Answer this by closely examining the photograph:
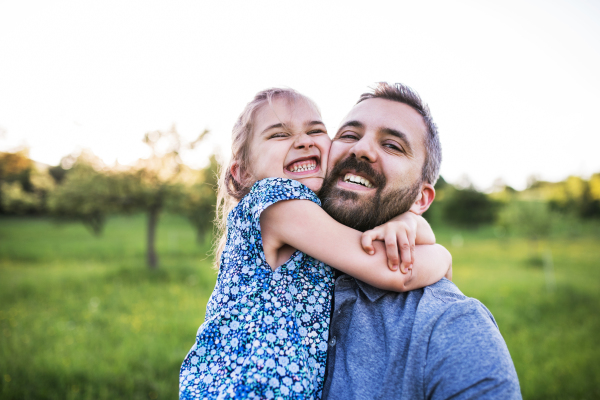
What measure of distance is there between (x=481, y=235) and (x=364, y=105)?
3835cm

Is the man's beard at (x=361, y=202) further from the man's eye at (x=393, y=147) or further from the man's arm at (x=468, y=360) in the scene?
the man's arm at (x=468, y=360)

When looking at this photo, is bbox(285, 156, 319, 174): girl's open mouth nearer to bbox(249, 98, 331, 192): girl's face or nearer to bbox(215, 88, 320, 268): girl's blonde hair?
bbox(249, 98, 331, 192): girl's face

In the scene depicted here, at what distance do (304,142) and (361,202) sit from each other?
0.53m

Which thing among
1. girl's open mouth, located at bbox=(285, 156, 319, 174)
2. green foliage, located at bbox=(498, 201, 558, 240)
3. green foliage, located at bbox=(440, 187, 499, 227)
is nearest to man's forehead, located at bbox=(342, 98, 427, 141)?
girl's open mouth, located at bbox=(285, 156, 319, 174)

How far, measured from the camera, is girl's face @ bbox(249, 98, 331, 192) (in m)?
2.19

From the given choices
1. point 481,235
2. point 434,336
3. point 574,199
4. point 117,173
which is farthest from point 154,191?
point 574,199

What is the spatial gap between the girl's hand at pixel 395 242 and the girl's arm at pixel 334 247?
34mm

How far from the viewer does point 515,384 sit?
1.36m

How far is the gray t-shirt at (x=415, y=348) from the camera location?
53.9 inches

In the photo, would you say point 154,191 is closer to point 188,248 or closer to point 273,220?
point 188,248

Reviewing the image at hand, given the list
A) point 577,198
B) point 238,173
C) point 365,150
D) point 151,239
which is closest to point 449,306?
point 365,150

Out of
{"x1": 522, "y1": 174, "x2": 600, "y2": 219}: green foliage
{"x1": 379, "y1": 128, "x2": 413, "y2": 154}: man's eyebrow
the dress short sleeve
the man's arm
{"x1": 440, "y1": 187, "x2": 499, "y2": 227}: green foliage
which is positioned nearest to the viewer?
the man's arm

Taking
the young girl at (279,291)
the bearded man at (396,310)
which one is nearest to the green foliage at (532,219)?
the bearded man at (396,310)

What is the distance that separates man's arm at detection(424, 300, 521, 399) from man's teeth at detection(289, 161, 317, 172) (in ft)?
3.89
